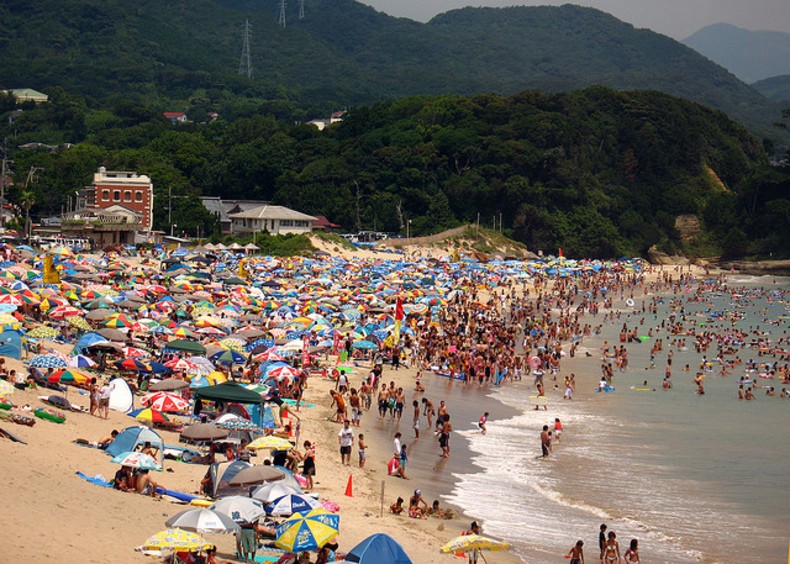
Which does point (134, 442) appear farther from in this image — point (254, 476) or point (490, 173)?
point (490, 173)

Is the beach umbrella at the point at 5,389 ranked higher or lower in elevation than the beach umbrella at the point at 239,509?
higher

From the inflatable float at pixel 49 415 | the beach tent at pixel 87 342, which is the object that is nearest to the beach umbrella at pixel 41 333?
the beach tent at pixel 87 342

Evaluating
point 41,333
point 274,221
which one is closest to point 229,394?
point 41,333

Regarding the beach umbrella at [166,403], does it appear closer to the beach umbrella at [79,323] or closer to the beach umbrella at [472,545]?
the beach umbrella at [472,545]

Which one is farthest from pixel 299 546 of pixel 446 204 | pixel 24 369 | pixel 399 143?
pixel 399 143

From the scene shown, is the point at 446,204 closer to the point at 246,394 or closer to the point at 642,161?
the point at 642,161

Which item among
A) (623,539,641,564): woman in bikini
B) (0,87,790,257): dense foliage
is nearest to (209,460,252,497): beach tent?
(623,539,641,564): woman in bikini
